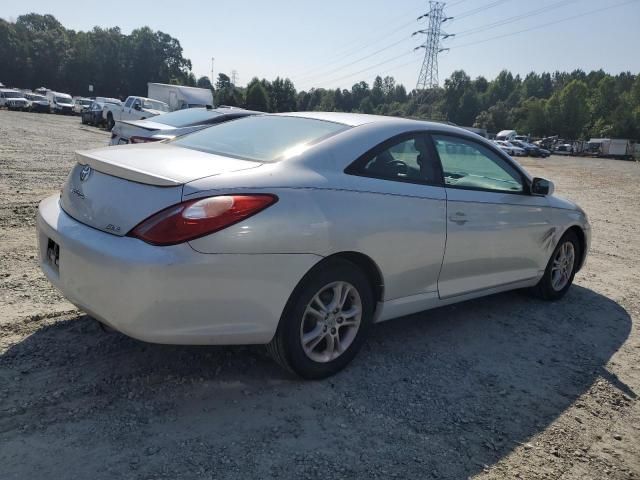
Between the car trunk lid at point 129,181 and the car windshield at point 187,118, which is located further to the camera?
the car windshield at point 187,118

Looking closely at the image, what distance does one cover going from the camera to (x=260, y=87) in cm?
8181

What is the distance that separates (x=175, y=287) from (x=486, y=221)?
253 centimetres

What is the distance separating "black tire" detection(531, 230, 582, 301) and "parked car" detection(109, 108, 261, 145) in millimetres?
4418

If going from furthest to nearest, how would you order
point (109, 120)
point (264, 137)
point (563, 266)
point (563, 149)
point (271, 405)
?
point (563, 149), point (109, 120), point (563, 266), point (264, 137), point (271, 405)

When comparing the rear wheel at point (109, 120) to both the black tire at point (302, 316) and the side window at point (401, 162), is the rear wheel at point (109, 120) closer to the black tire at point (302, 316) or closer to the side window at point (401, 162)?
the side window at point (401, 162)

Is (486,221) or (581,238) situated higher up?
(486,221)

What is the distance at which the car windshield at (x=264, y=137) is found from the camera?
132 inches

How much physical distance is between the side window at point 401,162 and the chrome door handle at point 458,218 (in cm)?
27

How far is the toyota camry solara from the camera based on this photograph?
2.68 meters

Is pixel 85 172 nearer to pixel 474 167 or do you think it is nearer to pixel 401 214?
pixel 401 214

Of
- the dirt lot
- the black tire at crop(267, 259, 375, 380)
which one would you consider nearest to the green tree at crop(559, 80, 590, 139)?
the dirt lot

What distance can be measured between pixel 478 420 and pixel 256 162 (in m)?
1.93

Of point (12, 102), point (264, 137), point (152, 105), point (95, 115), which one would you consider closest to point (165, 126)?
point (264, 137)

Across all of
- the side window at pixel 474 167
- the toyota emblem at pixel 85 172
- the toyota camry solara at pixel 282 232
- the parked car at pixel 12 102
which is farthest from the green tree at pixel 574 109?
the toyota emblem at pixel 85 172
